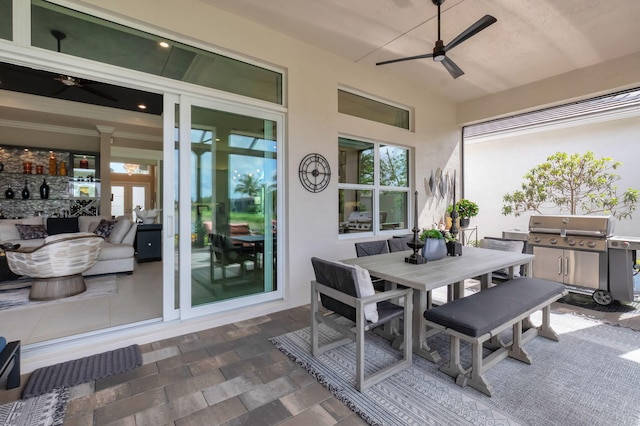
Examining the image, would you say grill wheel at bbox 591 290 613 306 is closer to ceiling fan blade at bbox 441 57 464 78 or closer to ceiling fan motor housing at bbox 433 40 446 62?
ceiling fan blade at bbox 441 57 464 78

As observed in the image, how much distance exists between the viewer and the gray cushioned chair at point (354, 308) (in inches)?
76.2

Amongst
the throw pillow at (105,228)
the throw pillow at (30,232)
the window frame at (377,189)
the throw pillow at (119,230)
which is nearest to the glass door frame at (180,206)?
the window frame at (377,189)

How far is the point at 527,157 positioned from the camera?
6.92 m

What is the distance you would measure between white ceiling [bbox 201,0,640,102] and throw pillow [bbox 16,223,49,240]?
5.37 m

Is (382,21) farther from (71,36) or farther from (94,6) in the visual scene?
(71,36)

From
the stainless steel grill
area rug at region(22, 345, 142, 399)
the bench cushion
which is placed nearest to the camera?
the bench cushion

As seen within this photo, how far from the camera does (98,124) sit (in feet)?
20.7

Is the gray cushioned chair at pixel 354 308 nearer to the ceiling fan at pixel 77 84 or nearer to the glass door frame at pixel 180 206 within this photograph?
the glass door frame at pixel 180 206

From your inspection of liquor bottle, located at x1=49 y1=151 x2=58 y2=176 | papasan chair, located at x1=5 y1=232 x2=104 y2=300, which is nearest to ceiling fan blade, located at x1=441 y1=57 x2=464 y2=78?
papasan chair, located at x1=5 y1=232 x2=104 y2=300

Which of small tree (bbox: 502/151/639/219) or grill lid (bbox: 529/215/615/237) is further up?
small tree (bbox: 502/151/639/219)

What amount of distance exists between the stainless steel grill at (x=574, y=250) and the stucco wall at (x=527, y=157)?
306 centimetres

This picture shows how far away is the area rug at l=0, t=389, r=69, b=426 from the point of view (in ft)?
5.40

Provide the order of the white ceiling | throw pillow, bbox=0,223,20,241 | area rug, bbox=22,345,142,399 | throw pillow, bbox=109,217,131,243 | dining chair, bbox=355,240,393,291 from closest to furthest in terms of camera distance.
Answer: area rug, bbox=22,345,142,399 < the white ceiling < dining chair, bbox=355,240,393,291 < throw pillow, bbox=0,223,20,241 < throw pillow, bbox=109,217,131,243

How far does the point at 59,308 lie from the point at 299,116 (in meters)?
3.58
